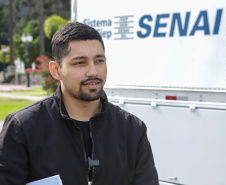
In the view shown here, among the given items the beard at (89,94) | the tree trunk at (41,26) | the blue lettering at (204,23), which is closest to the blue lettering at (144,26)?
the blue lettering at (204,23)

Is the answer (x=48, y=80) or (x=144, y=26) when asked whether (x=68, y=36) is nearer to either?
(x=144, y=26)

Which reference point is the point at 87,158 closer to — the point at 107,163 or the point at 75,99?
the point at 107,163

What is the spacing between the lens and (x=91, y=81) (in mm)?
2127

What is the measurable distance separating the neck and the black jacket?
0.06 metres

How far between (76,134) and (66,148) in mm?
86

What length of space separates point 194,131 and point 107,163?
8.36 feet

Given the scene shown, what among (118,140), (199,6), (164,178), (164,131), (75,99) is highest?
(199,6)

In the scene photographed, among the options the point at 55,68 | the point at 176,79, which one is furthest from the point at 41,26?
the point at 55,68

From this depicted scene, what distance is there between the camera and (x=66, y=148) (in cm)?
208

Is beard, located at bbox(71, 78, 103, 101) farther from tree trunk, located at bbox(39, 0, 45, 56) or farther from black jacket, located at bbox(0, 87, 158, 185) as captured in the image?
tree trunk, located at bbox(39, 0, 45, 56)

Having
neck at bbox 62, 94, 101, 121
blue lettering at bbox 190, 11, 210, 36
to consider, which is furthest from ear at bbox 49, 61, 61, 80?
blue lettering at bbox 190, 11, 210, 36

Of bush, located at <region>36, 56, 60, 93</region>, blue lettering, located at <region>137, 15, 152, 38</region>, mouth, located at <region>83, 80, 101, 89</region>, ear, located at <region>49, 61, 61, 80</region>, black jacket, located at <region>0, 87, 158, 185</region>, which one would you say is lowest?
bush, located at <region>36, 56, 60, 93</region>

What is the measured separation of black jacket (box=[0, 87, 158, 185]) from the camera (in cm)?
201

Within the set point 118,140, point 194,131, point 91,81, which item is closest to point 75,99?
point 91,81
